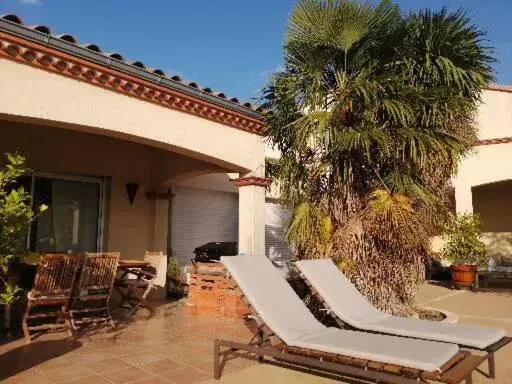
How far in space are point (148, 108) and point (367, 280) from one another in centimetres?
399

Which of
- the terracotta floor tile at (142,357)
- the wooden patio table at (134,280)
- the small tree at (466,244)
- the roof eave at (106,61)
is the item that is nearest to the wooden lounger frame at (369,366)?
the terracotta floor tile at (142,357)

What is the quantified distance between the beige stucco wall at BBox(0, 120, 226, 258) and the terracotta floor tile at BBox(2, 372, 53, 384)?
4.46 m

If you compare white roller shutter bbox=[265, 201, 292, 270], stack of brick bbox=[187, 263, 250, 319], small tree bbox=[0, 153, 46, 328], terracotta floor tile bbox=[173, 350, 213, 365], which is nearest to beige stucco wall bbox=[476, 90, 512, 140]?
white roller shutter bbox=[265, 201, 292, 270]

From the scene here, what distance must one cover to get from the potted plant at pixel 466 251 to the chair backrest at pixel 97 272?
8047mm

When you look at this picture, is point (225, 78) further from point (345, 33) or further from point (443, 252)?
point (443, 252)

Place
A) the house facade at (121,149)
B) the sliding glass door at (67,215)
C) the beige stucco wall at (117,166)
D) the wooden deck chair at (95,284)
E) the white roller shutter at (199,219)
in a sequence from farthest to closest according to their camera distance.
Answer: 1. the white roller shutter at (199,219)
2. the sliding glass door at (67,215)
3. the beige stucco wall at (117,166)
4. the wooden deck chair at (95,284)
5. the house facade at (121,149)

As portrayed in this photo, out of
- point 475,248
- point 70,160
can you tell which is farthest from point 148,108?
point 475,248

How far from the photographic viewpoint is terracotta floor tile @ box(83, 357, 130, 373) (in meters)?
4.38

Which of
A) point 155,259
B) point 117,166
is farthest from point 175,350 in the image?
point 117,166

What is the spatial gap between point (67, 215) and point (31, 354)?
3939 millimetres

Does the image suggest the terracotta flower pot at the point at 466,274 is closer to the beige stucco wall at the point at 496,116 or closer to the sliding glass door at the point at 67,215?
the beige stucco wall at the point at 496,116

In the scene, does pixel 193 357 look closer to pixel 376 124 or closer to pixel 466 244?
pixel 376 124

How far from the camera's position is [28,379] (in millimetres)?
4020

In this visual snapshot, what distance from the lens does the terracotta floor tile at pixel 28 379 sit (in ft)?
12.9
